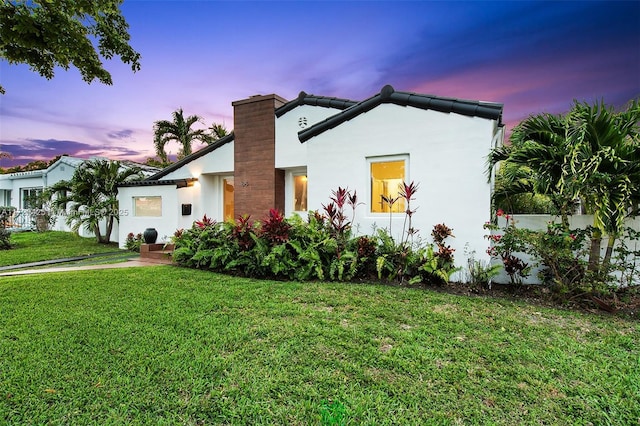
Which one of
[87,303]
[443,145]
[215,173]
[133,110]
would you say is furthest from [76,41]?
[133,110]

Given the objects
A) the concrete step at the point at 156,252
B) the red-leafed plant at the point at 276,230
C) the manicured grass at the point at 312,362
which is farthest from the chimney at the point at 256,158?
the manicured grass at the point at 312,362

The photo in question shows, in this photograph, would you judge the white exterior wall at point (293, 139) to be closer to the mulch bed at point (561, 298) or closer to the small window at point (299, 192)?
the small window at point (299, 192)

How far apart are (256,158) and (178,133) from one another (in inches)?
573

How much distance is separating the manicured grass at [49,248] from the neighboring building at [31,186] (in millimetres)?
1578

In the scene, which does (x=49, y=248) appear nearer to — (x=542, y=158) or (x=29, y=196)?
(x=29, y=196)

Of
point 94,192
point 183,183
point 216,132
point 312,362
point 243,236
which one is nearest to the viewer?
point 312,362

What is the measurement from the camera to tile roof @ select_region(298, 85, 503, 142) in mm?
6705

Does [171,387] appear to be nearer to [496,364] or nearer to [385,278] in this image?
[496,364]

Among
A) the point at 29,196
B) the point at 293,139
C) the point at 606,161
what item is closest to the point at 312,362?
the point at 606,161

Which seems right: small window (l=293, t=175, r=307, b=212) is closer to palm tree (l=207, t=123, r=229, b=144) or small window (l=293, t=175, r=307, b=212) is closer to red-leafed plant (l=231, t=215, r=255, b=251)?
red-leafed plant (l=231, t=215, r=255, b=251)

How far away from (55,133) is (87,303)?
1978cm

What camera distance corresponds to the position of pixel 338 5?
1101cm

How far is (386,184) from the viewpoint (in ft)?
26.7

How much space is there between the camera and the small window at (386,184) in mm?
7867
